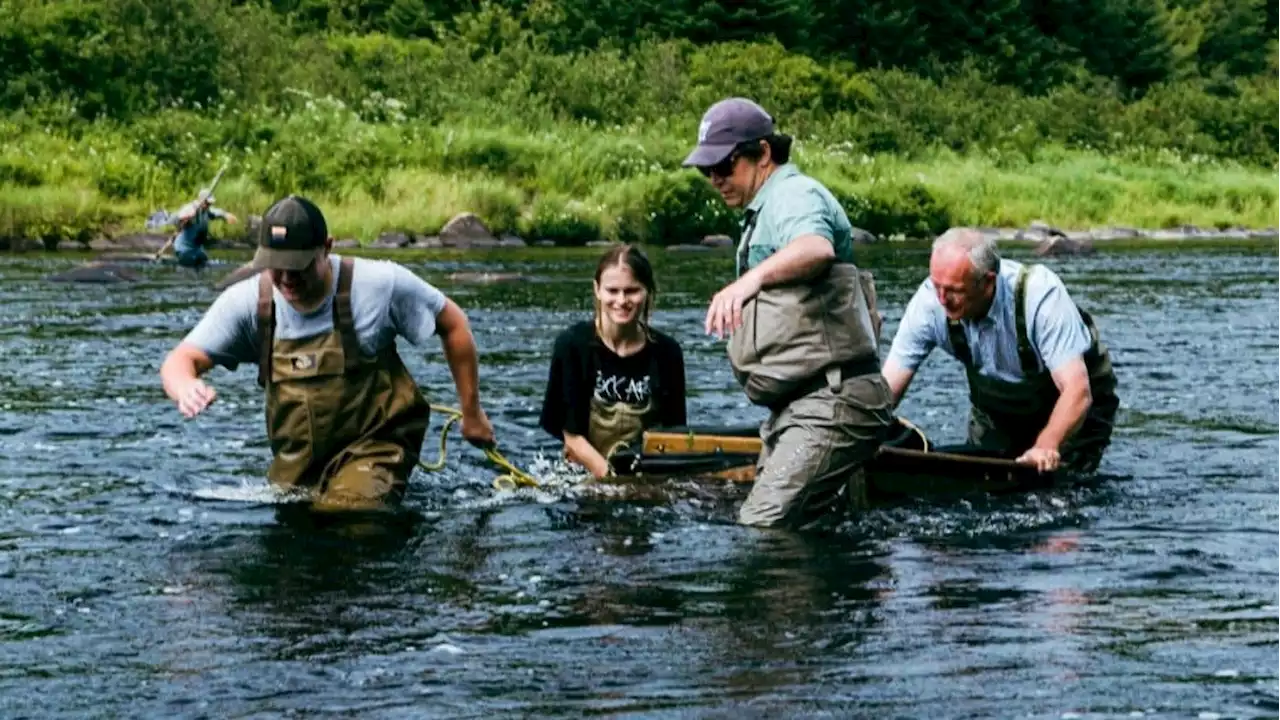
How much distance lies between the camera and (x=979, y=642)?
6.75 m

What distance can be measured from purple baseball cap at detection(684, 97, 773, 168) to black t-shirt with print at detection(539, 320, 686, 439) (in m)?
2.19

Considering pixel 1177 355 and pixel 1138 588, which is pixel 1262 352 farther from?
pixel 1138 588

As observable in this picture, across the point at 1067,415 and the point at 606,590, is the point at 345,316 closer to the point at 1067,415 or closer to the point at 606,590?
the point at 606,590

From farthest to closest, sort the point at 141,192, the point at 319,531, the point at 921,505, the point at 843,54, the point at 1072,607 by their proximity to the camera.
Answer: the point at 843,54, the point at 141,192, the point at 921,505, the point at 319,531, the point at 1072,607

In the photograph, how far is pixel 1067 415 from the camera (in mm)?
9133

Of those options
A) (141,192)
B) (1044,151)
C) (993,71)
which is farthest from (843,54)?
(141,192)

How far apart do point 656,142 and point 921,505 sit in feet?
106

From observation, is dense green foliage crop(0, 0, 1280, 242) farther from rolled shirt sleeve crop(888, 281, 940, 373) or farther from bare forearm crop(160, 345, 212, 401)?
bare forearm crop(160, 345, 212, 401)

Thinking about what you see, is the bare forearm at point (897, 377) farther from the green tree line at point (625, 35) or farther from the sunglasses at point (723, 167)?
the green tree line at point (625, 35)

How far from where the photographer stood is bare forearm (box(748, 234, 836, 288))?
25.1 ft

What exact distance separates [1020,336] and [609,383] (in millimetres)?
1941

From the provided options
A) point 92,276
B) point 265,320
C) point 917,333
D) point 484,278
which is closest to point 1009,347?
point 917,333

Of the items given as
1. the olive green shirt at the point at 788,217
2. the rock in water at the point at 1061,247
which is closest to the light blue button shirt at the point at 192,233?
the rock in water at the point at 1061,247

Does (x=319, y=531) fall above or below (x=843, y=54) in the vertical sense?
below
